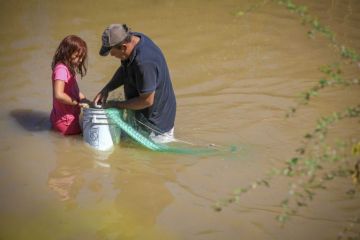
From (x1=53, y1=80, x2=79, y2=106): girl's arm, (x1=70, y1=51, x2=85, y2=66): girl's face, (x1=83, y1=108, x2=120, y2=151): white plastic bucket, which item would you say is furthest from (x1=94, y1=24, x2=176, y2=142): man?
(x1=70, y1=51, x2=85, y2=66): girl's face

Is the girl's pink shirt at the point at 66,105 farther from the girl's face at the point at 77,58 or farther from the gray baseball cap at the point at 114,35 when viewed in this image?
the gray baseball cap at the point at 114,35

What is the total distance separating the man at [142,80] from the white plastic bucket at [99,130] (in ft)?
0.47

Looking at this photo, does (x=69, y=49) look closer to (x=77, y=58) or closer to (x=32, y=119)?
(x=77, y=58)

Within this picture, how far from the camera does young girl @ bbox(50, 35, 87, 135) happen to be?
4.98m

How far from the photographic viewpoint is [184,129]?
19.4 feet

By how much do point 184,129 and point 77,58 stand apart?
1.59 m

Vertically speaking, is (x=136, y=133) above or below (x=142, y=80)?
below

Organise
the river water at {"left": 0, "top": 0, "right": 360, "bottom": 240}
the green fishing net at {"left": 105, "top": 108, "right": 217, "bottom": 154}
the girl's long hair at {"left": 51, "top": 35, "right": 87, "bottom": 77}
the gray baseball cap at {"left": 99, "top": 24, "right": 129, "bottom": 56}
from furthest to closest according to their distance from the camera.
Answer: the girl's long hair at {"left": 51, "top": 35, "right": 87, "bottom": 77}
the green fishing net at {"left": 105, "top": 108, "right": 217, "bottom": 154}
the gray baseball cap at {"left": 99, "top": 24, "right": 129, "bottom": 56}
the river water at {"left": 0, "top": 0, "right": 360, "bottom": 240}

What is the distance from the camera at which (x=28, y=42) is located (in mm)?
8555

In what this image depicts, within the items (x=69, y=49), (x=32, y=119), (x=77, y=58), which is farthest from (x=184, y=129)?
(x=32, y=119)

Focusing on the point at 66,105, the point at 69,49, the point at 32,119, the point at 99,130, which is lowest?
Answer: the point at 32,119

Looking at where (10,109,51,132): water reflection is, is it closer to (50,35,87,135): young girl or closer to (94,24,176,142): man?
(50,35,87,135): young girl

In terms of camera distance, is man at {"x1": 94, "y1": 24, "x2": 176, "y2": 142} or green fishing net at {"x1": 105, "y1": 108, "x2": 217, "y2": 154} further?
green fishing net at {"x1": 105, "y1": 108, "x2": 217, "y2": 154}

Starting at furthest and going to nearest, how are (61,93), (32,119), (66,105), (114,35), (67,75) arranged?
(32,119), (66,105), (67,75), (61,93), (114,35)
